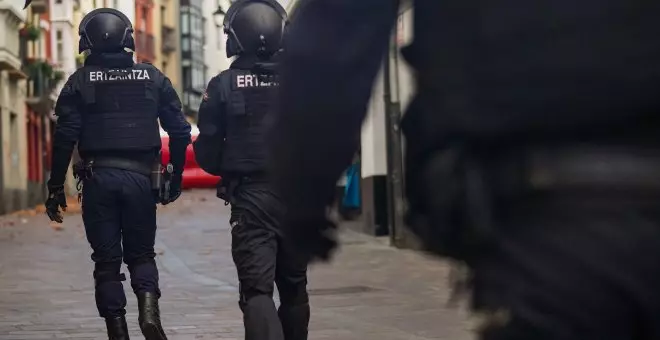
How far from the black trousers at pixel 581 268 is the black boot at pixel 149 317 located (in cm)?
467

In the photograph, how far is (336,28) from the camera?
222 cm

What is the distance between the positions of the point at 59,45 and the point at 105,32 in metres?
41.2

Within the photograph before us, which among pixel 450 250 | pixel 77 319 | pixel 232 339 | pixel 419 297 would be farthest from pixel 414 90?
pixel 419 297

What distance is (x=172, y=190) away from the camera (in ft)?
22.4

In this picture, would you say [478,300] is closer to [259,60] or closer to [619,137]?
[619,137]

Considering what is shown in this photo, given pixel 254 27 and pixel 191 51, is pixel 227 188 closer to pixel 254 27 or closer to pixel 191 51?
pixel 254 27

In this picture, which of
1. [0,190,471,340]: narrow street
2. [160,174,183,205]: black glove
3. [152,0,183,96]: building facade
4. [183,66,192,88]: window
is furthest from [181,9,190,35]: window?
[160,174,183,205]: black glove

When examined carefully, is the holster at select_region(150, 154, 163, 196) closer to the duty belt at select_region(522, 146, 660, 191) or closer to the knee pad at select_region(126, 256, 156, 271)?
the knee pad at select_region(126, 256, 156, 271)

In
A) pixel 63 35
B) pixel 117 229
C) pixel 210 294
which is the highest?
pixel 63 35

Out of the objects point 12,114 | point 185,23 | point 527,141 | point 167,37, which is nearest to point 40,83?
point 12,114

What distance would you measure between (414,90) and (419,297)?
7501mm

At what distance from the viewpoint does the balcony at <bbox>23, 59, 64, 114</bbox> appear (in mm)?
36750

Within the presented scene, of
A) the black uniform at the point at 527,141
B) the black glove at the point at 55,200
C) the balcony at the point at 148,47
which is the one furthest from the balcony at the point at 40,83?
the black uniform at the point at 527,141

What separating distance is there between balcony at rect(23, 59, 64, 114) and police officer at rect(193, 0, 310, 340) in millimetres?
31645
